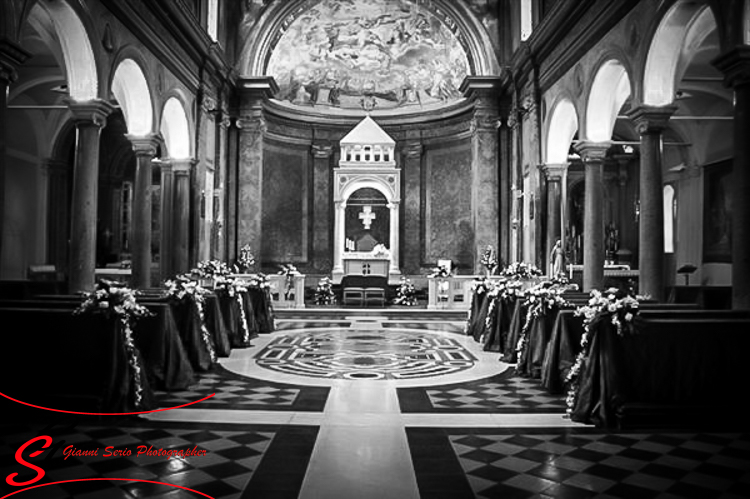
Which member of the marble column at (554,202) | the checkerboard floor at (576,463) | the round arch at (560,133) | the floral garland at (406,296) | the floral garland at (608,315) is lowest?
the checkerboard floor at (576,463)

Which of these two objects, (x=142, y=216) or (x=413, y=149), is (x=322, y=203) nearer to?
(x=413, y=149)

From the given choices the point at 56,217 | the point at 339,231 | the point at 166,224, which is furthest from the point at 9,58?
the point at 339,231

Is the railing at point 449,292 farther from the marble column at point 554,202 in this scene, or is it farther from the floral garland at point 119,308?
the floral garland at point 119,308

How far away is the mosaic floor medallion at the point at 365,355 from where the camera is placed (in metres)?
8.28

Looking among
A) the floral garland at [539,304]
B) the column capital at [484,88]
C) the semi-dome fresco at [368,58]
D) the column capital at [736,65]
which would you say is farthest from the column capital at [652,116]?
the semi-dome fresco at [368,58]

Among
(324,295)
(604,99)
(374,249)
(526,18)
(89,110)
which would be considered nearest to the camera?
(89,110)

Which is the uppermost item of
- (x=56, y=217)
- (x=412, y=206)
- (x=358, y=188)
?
(x=358, y=188)

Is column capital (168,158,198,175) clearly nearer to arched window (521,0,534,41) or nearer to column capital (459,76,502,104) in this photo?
column capital (459,76,502,104)

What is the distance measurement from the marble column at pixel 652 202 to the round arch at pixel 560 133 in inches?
190

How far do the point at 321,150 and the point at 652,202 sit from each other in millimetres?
14875

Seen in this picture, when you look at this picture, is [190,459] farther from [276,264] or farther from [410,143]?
[410,143]

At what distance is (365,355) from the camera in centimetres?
968

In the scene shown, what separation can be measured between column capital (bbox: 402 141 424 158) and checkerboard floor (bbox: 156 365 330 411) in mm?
16134

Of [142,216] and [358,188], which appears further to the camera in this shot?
[358,188]
